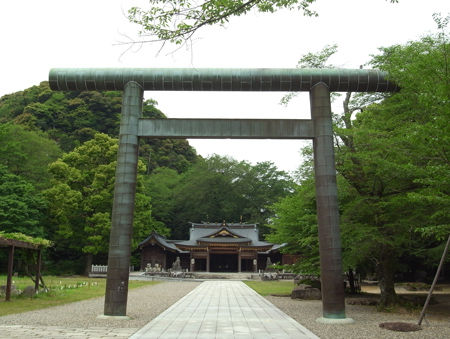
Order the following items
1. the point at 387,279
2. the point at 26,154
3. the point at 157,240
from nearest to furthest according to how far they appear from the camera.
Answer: the point at 387,279 < the point at 26,154 < the point at 157,240

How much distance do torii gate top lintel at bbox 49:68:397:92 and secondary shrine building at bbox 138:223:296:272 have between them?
1199 inches

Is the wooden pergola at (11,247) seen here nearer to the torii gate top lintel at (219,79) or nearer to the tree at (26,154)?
the torii gate top lintel at (219,79)

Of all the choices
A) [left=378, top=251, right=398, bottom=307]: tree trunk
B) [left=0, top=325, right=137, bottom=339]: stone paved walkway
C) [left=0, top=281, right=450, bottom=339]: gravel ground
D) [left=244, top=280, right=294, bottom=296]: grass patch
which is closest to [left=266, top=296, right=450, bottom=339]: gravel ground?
[left=0, top=281, right=450, bottom=339]: gravel ground

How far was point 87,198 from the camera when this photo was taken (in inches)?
1156

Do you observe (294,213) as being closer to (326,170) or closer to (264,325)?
(326,170)

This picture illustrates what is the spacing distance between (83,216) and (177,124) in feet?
77.0

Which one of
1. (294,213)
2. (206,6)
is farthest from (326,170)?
(294,213)

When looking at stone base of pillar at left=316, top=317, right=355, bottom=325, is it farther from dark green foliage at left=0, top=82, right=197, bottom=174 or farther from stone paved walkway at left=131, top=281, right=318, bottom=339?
dark green foliage at left=0, top=82, right=197, bottom=174

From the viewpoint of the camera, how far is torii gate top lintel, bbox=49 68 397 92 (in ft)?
30.8

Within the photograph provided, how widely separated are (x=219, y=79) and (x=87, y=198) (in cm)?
2334

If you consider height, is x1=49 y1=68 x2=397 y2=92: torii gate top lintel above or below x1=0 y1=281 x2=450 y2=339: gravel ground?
above

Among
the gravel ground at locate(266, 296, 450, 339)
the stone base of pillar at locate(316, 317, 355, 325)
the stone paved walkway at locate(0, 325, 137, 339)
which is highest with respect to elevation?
the stone paved walkway at locate(0, 325, 137, 339)

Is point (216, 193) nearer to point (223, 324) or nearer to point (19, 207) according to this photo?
point (19, 207)

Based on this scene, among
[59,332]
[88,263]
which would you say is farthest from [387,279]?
[88,263]
